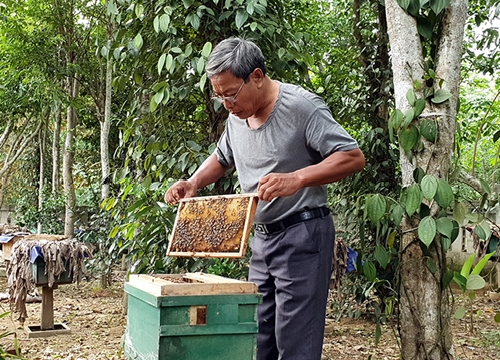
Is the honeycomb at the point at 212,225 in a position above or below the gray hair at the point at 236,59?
below

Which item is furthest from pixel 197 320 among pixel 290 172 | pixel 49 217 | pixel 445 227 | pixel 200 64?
pixel 49 217

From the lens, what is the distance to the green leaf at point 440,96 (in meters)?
2.98

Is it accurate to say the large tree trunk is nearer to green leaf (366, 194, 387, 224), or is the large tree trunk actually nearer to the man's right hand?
green leaf (366, 194, 387, 224)

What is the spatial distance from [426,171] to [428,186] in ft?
0.94

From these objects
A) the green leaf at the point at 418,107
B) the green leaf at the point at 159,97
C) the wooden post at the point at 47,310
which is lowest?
the wooden post at the point at 47,310

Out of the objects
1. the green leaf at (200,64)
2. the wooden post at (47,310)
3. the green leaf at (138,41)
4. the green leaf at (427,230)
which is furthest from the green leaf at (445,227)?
the wooden post at (47,310)

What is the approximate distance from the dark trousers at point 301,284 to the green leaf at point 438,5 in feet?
3.96

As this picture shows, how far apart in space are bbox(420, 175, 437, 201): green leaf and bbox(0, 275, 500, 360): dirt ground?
7.94ft

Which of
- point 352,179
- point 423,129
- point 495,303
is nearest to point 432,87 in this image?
point 423,129

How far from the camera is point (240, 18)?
3.72 meters

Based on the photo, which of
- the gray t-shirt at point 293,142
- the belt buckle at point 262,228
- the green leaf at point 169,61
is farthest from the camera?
the green leaf at point 169,61

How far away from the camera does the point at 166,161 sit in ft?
13.3

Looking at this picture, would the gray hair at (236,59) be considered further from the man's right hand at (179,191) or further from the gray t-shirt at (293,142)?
the man's right hand at (179,191)

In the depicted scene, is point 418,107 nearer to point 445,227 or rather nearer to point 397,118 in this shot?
point 397,118
